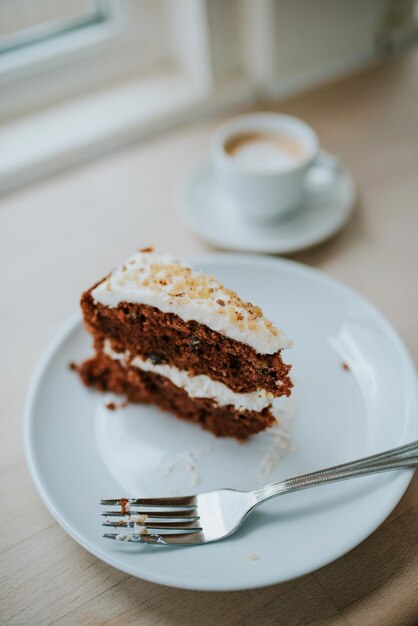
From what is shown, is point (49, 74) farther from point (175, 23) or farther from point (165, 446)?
point (165, 446)

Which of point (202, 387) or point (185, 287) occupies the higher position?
point (185, 287)

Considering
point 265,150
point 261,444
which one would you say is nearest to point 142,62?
point 265,150

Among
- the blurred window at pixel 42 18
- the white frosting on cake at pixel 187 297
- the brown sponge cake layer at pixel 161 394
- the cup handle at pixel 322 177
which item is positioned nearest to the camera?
the white frosting on cake at pixel 187 297

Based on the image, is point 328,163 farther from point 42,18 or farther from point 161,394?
point 42,18

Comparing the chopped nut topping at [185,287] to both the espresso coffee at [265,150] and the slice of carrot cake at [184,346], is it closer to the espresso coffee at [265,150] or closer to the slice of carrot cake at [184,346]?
the slice of carrot cake at [184,346]

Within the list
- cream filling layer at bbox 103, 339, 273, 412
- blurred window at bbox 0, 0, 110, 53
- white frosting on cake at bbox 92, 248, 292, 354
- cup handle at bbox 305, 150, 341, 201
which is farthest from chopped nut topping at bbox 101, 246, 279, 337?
blurred window at bbox 0, 0, 110, 53

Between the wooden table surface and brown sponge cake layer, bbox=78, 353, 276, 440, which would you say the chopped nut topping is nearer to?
brown sponge cake layer, bbox=78, 353, 276, 440

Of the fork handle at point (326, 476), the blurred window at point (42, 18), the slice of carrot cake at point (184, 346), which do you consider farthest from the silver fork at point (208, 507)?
the blurred window at point (42, 18)
